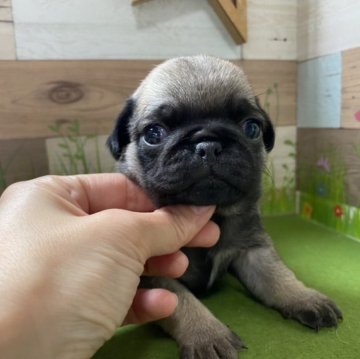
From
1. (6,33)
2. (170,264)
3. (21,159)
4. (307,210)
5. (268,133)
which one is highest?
(6,33)

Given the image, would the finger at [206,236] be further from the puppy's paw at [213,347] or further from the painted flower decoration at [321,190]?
the painted flower decoration at [321,190]

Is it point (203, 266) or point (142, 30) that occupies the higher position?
point (142, 30)

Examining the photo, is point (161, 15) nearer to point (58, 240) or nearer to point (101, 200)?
point (101, 200)

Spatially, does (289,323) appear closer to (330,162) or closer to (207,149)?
(207,149)

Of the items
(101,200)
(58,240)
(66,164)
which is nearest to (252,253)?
(101,200)

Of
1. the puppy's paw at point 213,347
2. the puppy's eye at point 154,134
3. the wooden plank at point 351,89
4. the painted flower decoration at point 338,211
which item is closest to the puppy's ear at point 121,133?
the puppy's eye at point 154,134

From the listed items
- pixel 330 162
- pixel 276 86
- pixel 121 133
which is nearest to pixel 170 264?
pixel 121 133

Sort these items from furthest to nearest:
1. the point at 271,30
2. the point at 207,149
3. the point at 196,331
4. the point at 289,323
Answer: the point at 271,30 < the point at 289,323 < the point at 196,331 < the point at 207,149
